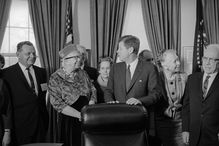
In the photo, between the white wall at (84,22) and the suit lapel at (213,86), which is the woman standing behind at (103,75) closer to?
the white wall at (84,22)

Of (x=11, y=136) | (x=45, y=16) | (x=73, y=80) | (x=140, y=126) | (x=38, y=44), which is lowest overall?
(x=11, y=136)

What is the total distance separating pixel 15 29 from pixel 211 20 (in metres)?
3.31

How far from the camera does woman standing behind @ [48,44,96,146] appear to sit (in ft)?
10.7

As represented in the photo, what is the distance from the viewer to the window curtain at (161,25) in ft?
17.8

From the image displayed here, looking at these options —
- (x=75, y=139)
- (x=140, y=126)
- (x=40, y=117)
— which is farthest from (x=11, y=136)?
(x=140, y=126)

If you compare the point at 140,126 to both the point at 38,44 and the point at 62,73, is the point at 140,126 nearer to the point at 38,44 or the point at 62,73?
the point at 62,73

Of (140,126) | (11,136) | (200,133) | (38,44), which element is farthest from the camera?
(38,44)

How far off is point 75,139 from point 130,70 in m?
0.92

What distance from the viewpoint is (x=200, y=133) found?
3230mm

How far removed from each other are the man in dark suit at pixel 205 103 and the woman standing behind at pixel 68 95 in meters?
1.13

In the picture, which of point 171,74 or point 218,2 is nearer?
point 171,74

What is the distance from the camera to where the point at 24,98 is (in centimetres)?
362

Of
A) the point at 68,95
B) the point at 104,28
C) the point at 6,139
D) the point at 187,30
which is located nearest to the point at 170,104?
the point at 68,95

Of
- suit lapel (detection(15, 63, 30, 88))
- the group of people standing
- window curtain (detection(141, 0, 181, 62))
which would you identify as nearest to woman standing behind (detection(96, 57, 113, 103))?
the group of people standing
